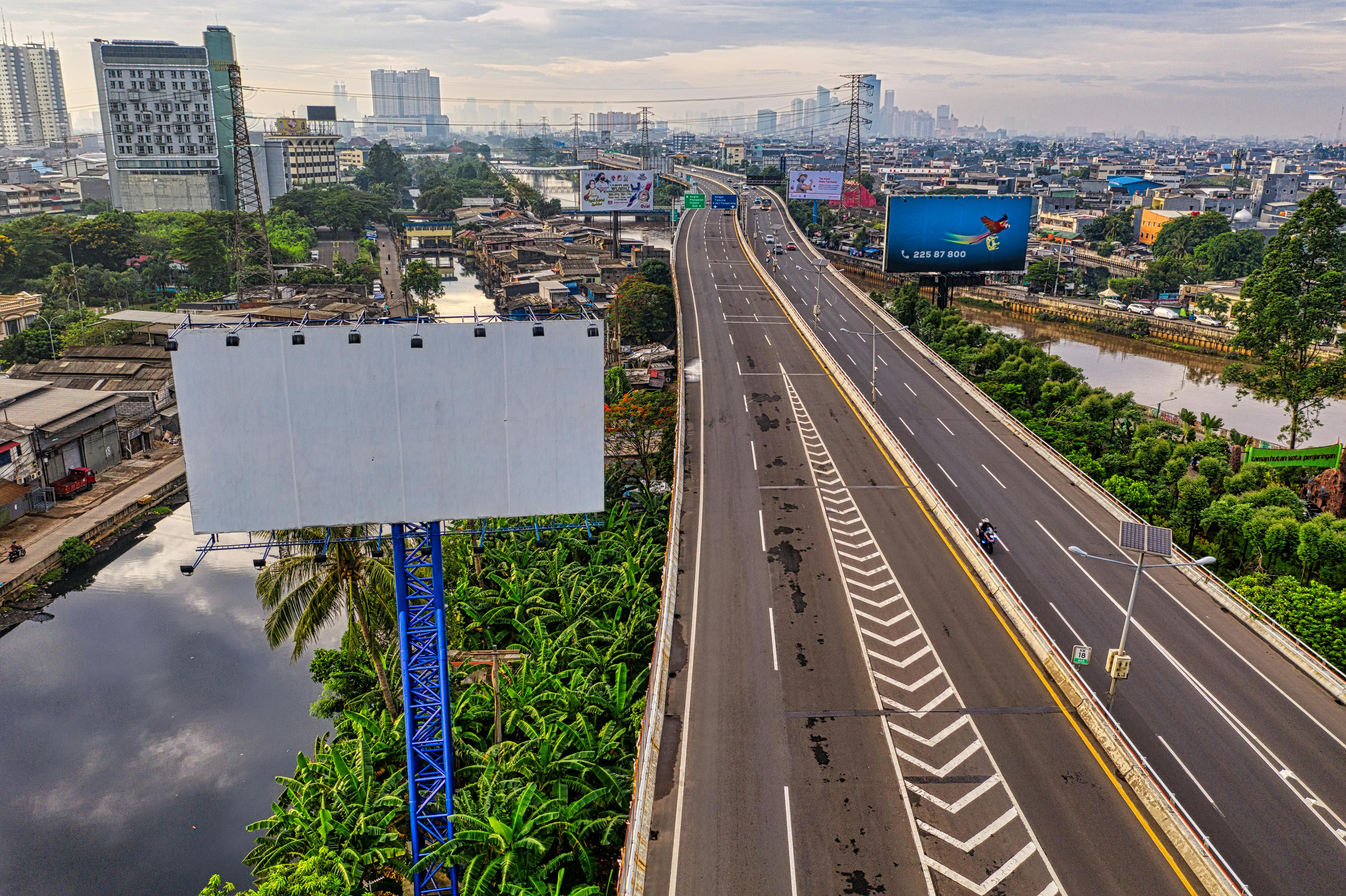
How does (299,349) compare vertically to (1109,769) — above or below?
above

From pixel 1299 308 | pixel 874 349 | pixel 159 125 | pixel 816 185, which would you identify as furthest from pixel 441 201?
pixel 1299 308

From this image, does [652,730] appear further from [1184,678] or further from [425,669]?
[1184,678]

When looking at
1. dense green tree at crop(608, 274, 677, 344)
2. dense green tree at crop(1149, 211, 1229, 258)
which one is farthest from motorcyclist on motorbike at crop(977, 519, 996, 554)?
dense green tree at crop(1149, 211, 1229, 258)

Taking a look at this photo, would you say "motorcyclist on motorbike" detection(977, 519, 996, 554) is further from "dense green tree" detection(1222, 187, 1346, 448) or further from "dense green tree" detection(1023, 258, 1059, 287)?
"dense green tree" detection(1023, 258, 1059, 287)

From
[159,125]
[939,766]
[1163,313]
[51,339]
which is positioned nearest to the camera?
[939,766]

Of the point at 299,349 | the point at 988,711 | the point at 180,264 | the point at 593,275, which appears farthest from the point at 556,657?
the point at 180,264

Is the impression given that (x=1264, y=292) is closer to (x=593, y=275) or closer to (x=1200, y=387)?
(x=1200, y=387)

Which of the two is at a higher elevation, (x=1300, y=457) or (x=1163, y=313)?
(x=1163, y=313)

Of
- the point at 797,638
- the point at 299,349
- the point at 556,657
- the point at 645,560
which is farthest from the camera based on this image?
the point at 645,560
